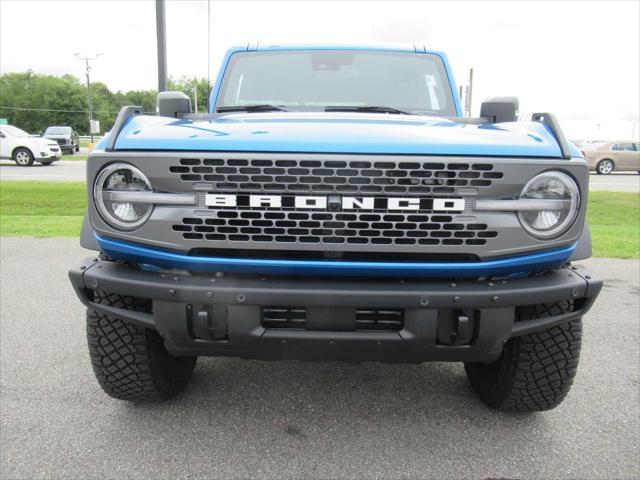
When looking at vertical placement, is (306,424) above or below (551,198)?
below

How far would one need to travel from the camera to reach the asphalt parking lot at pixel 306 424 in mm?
2201

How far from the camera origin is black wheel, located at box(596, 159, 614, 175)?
21211 millimetres

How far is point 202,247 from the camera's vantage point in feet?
6.52

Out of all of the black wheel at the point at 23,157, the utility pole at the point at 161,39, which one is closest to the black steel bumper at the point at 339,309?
the utility pole at the point at 161,39

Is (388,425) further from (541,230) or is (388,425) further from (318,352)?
(541,230)

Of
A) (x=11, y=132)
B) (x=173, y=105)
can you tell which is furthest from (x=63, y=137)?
(x=173, y=105)

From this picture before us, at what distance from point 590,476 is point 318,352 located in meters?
1.24

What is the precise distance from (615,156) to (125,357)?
23.0 metres

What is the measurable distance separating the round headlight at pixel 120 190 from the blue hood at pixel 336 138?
101mm

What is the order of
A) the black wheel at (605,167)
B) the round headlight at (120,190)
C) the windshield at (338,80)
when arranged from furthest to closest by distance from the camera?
the black wheel at (605,167) < the windshield at (338,80) < the round headlight at (120,190)

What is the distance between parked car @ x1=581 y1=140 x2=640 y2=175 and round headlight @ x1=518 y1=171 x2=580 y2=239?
2155cm

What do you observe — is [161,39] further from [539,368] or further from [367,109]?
[539,368]

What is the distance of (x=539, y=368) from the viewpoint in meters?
2.40

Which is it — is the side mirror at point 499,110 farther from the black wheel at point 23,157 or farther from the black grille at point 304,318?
the black wheel at point 23,157
